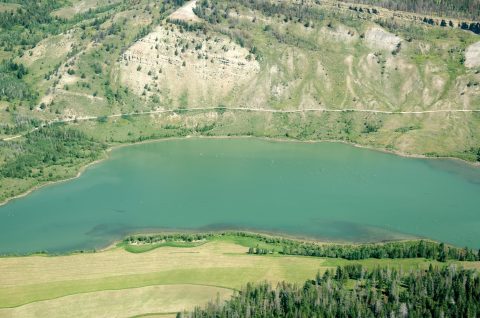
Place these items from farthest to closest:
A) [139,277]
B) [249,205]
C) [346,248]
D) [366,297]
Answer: [249,205], [346,248], [139,277], [366,297]

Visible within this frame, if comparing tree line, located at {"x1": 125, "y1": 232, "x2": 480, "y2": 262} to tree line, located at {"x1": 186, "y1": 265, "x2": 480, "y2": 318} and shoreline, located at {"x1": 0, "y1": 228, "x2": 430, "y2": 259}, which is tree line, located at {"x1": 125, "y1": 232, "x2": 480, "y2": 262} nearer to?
shoreline, located at {"x1": 0, "y1": 228, "x2": 430, "y2": 259}

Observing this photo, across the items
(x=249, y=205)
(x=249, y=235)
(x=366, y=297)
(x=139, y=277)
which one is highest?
(x=366, y=297)

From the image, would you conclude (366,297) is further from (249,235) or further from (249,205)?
(249,205)

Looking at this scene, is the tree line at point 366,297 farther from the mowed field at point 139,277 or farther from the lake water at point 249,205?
the lake water at point 249,205

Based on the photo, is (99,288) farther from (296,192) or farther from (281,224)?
(296,192)

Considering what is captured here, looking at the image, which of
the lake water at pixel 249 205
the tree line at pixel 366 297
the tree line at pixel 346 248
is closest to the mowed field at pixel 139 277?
the tree line at pixel 346 248

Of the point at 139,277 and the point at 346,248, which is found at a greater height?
the point at 346,248

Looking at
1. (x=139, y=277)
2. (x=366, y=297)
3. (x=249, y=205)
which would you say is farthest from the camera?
(x=249, y=205)

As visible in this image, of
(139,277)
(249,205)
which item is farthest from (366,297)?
(249,205)

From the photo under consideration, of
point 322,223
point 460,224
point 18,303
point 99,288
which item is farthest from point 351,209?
point 18,303
